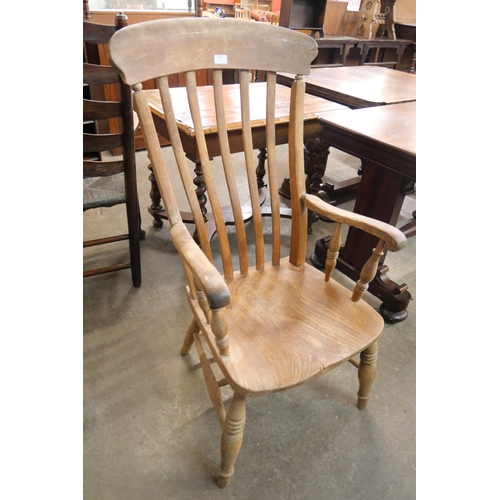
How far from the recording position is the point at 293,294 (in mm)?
1151

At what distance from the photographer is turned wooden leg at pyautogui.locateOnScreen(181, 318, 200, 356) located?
51.8 inches

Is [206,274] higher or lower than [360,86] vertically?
lower

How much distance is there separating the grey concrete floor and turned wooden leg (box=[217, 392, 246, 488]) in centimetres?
18

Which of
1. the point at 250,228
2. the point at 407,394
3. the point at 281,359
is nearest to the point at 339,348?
the point at 281,359

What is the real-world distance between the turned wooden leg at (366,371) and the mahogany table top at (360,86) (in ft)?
4.70

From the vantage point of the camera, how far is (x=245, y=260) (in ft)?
3.92

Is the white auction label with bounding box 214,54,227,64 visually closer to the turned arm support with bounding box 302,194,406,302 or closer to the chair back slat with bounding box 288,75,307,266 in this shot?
the chair back slat with bounding box 288,75,307,266

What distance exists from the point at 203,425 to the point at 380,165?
124 centimetres

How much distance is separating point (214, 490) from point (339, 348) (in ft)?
1.98

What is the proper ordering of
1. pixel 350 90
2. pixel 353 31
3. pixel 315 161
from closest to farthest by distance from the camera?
pixel 315 161 < pixel 350 90 < pixel 353 31

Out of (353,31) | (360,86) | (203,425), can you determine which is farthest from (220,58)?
(353,31)

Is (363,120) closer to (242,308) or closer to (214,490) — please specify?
(242,308)

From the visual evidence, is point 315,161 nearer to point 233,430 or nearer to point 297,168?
point 297,168

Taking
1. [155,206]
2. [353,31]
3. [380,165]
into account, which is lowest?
[155,206]
